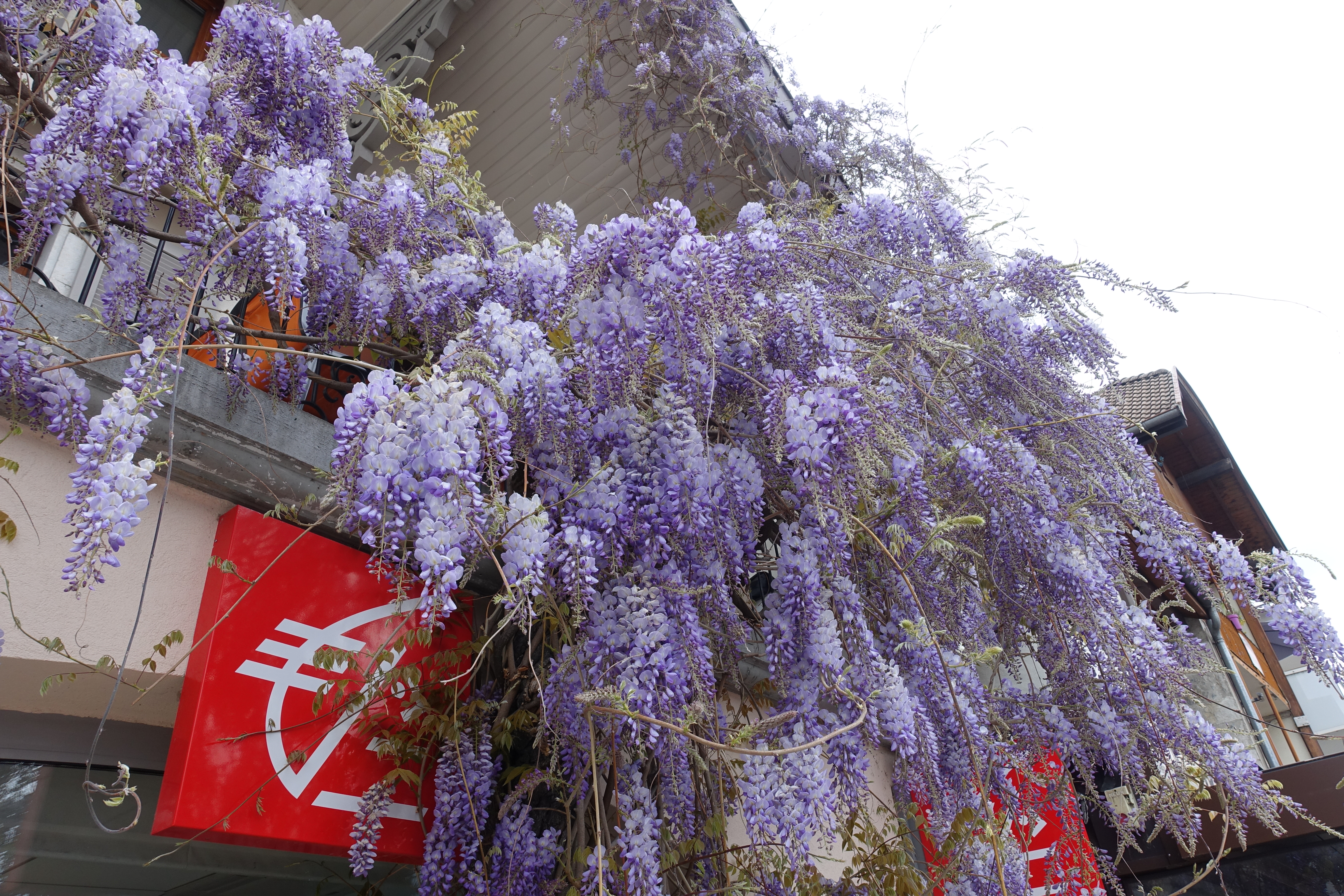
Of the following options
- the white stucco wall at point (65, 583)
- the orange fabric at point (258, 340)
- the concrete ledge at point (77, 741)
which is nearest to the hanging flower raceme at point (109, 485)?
the orange fabric at point (258, 340)

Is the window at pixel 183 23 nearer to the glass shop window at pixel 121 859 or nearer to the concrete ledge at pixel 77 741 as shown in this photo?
the concrete ledge at pixel 77 741

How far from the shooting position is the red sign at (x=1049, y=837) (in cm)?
301

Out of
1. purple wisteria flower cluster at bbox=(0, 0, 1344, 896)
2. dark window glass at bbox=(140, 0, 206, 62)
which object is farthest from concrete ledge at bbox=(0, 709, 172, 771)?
dark window glass at bbox=(140, 0, 206, 62)

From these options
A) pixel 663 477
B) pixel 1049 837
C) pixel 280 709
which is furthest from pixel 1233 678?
pixel 280 709

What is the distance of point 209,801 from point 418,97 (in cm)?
471

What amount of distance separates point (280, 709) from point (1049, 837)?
4126 millimetres

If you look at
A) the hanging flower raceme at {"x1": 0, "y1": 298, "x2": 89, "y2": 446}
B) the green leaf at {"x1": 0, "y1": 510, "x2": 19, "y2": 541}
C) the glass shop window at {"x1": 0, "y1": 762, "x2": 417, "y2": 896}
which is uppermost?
the hanging flower raceme at {"x1": 0, "y1": 298, "x2": 89, "y2": 446}

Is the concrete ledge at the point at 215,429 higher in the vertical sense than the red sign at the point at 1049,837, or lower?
higher

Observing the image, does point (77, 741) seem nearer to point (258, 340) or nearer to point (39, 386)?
point (39, 386)

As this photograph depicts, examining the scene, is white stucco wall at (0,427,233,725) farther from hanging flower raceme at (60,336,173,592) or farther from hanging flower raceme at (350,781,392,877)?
hanging flower raceme at (350,781,392,877)

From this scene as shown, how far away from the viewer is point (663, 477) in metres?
1.95

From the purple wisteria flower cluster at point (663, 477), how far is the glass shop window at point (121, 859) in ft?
3.07

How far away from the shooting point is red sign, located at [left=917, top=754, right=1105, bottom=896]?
3.01 metres

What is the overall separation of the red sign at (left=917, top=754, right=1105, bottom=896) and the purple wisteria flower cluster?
118 mm
